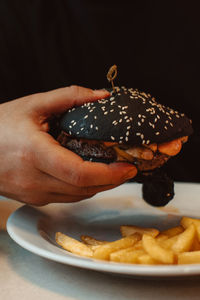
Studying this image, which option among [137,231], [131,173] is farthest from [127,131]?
[137,231]

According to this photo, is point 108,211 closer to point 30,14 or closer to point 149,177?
point 149,177

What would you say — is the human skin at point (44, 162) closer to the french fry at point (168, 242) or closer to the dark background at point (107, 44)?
the french fry at point (168, 242)

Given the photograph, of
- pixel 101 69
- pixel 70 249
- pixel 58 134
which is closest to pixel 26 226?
pixel 70 249

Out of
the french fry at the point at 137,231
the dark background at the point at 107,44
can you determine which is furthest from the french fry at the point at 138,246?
the dark background at the point at 107,44

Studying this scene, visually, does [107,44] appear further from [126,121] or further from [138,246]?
[138,246]

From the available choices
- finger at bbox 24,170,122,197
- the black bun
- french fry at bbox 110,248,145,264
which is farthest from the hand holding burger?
french fry at bbox 110,248,145,264
